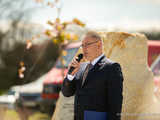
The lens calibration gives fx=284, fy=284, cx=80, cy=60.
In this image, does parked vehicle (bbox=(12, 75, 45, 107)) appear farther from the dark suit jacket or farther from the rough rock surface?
the dark suit jacket

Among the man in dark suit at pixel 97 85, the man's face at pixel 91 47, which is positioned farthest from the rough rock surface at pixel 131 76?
the man's face at pixel 91 47

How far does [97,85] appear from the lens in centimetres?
216

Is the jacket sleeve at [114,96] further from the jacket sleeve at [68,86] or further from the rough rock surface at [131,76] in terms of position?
the rough rock surface at [131,76]

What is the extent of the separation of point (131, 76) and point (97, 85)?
100 centimetres

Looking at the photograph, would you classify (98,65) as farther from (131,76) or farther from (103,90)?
(131,76)

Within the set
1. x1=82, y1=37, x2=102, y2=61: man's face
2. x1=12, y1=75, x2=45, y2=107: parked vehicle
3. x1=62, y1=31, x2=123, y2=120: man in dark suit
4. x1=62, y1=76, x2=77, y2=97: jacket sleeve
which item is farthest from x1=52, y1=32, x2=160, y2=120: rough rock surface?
x1=12, y1=75, x2=45, y2=107: parked vehicle

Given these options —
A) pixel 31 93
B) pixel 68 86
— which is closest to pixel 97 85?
pixel 68 86

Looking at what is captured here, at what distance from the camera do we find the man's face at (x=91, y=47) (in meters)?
2.18

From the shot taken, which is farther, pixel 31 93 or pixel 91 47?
pixel 31 93

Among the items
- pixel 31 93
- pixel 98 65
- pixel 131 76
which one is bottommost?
pixel 31 93

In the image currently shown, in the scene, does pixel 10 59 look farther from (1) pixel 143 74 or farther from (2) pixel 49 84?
(1) pixel 143 74

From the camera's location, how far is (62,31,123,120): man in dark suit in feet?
6.97

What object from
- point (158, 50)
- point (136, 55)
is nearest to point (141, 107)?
point (136, 55)

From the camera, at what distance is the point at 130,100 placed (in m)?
2.97
